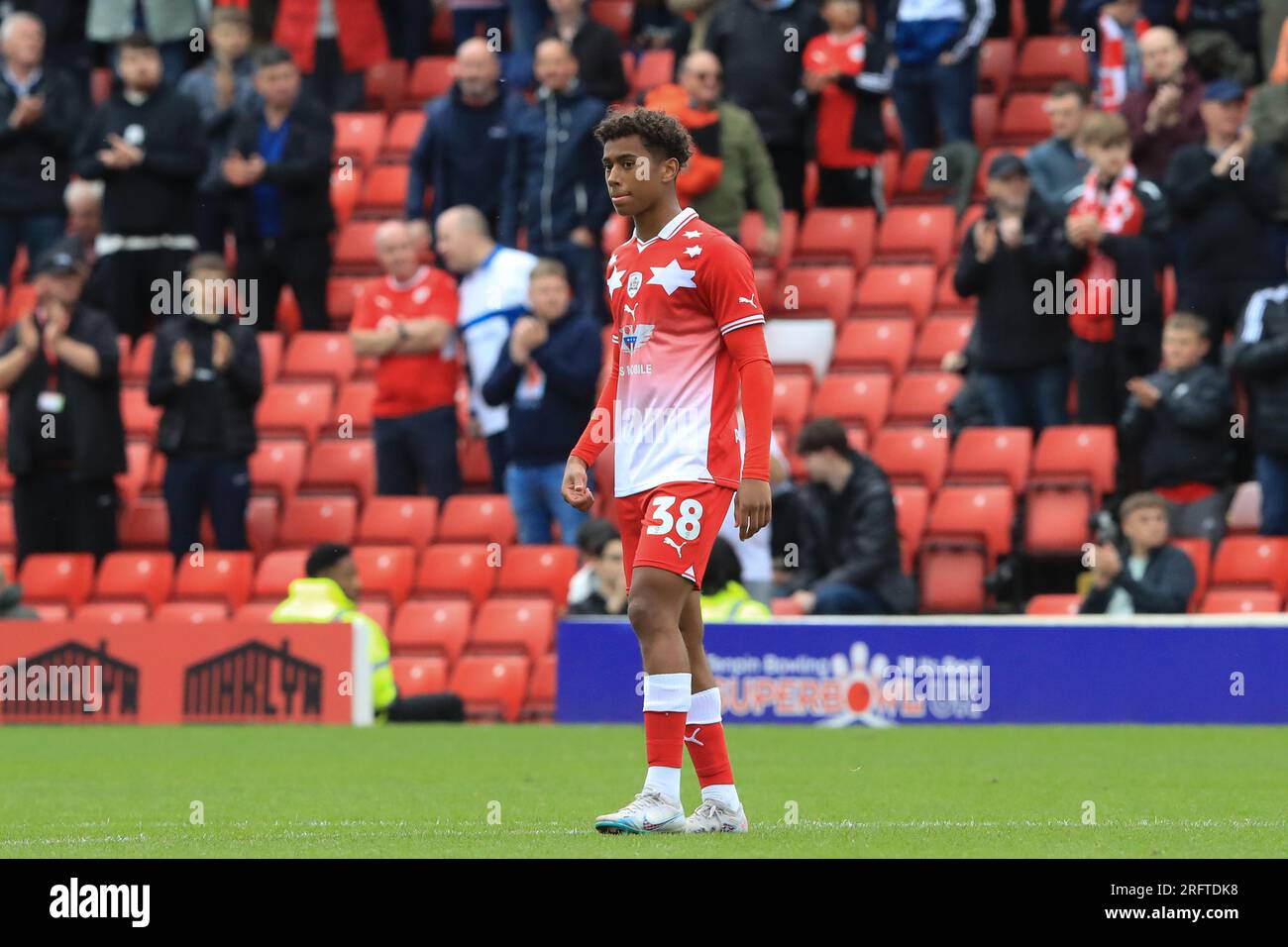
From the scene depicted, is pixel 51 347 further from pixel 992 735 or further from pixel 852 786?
pixel 852 786

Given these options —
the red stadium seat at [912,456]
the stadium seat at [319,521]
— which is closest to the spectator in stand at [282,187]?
the stadium seat at [319,521]

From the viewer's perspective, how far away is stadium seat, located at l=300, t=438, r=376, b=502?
18.5 m

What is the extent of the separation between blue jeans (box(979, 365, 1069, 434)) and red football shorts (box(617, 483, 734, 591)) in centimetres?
868

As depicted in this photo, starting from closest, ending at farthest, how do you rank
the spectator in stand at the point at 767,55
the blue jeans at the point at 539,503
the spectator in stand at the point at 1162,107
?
the blue jeans at the point at 539,503, the spectator in stand at the point at 1162,107, the spectator in stand at the point at 767,55

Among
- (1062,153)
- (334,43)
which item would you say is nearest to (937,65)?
(1062,153)

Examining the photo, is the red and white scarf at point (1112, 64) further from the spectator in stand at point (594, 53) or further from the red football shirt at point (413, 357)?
the red football shirt at point (413, 357)

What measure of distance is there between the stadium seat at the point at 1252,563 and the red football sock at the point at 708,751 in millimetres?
7552

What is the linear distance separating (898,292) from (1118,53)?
2401 mm

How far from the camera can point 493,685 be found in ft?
52.4

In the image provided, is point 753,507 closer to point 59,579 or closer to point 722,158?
point 722,158

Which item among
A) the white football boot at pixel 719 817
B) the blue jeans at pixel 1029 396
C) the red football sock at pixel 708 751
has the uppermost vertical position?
the blue jeans at pixel 1029 396

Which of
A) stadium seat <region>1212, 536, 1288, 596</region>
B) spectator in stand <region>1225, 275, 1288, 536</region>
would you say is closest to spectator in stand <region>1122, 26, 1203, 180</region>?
spectator in stand <region>1225, 275, 1288, 536</region>

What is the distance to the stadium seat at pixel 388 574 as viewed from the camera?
56.2 feet
